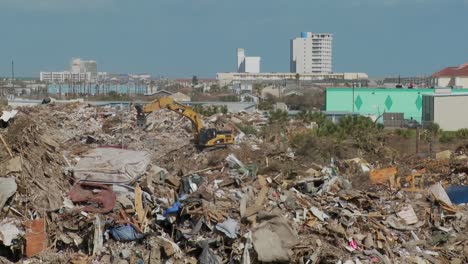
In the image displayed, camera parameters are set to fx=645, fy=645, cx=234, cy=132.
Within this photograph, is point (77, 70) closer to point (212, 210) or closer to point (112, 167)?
point (112, 167)

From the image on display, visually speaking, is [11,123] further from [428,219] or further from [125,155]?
[428,219]

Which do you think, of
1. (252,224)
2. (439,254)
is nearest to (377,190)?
(439,254)

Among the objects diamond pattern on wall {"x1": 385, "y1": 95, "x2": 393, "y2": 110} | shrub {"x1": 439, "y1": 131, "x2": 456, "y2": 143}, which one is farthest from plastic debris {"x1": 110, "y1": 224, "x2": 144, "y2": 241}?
diamond pattern on wall {"x1": 385, "y1": 95, "x2": 393, "y2": 110}

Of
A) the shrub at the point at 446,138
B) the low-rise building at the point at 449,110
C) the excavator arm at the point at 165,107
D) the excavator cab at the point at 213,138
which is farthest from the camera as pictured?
the low-rise building at the point at 449,110

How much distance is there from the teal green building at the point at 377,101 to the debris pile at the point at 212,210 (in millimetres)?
23404

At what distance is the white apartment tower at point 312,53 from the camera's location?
130m

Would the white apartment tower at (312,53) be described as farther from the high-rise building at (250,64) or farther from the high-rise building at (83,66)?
the high-rise building at (83,66)

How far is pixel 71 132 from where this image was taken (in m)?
17.0

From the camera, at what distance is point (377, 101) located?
123ft

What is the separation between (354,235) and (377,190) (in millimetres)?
2411

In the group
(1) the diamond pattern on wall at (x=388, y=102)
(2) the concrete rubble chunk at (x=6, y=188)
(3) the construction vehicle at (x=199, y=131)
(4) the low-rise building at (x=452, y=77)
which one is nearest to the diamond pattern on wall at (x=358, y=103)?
(1) the diamond pattern on wall at (x=388, y=102)

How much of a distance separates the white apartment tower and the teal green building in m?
92.1

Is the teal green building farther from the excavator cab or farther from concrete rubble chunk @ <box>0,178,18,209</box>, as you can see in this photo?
concrete rubble chunk @ <box>0,178,18,209</box>

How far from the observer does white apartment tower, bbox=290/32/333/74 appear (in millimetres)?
129750
